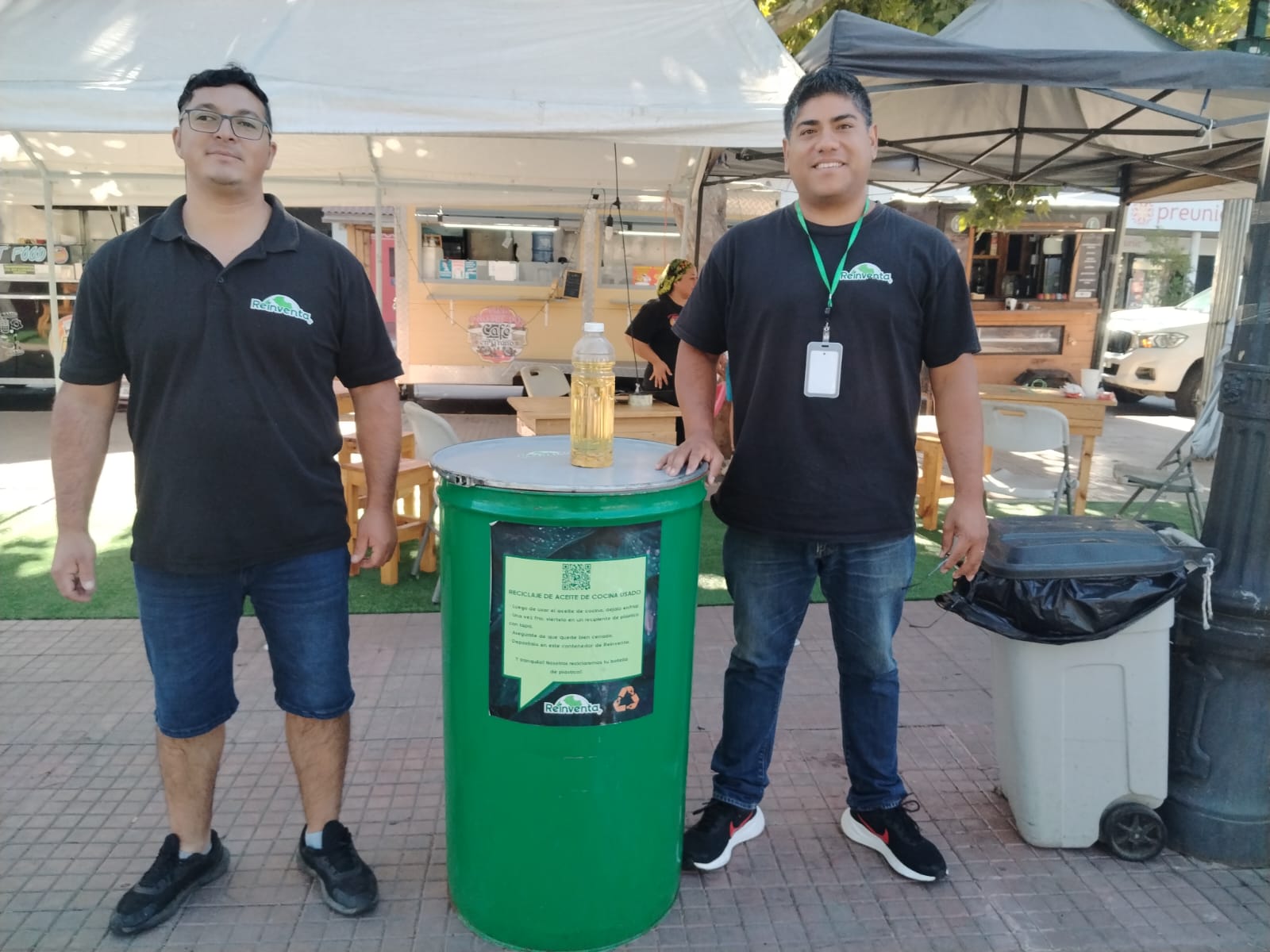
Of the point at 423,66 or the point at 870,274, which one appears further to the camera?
the point at 423,66

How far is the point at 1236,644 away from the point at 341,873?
8.30ft

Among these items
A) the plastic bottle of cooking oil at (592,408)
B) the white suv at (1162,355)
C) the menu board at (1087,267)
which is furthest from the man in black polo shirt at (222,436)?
the menu board at (1087,267)

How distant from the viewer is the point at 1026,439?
5680 mm

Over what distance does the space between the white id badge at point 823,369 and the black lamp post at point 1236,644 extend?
120 cm

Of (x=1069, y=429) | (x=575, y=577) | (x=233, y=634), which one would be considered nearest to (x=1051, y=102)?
(x=1069, y=429)

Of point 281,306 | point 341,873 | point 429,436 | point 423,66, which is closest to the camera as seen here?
point 281,306

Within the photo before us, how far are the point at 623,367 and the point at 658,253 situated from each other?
1.44 meters

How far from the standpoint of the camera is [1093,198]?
1352cm

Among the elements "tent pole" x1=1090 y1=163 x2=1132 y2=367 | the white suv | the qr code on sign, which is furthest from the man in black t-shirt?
the white suv

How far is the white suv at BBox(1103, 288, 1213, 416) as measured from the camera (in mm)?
12445

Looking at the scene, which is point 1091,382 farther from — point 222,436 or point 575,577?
point 222,436

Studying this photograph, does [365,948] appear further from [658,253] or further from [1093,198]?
[1093,198]

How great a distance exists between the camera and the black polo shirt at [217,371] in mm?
2070

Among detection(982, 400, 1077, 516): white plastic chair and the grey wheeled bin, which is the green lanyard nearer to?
the grey wheeled bin
